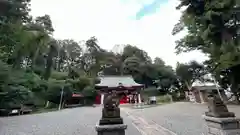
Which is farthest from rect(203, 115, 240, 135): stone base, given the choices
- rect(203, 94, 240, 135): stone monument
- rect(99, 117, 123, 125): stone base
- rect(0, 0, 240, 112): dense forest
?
rect(0, 0, 240, 112): dense forest

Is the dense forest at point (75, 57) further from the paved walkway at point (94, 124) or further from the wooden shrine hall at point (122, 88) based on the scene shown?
the paved walkway at point (94, 124)

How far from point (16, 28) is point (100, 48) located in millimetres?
32080

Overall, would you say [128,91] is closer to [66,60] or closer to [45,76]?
[45,76]

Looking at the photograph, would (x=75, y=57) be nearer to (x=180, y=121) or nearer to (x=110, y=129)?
(x=180, y=121)

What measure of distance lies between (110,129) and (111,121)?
16 cm

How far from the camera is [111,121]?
3.47 metres

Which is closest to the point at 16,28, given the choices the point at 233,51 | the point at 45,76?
the point at 45,76

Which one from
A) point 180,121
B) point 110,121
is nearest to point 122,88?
point 180,121

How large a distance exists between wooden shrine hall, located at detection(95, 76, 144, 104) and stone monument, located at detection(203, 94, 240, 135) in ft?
59.6

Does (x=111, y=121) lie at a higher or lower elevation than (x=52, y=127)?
higher

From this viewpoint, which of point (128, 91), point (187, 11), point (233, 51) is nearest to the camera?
point (233, 51)

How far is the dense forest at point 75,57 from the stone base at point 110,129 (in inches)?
305

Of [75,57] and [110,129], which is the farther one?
[75,57]

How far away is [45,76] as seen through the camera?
2117 cm
